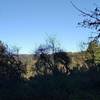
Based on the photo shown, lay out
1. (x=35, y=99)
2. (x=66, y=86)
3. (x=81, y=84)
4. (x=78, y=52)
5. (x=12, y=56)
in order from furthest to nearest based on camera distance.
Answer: (x=78, y=52)
(x=12, y=56)
(x=81, y=84)
(x=66, y=86)
(x=35, y=99)

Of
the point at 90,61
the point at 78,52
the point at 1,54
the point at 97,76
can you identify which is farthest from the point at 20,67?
the point at 97,76

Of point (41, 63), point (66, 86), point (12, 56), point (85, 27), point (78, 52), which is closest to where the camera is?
point (85, 27)

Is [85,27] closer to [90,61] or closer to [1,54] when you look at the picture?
[1,54]

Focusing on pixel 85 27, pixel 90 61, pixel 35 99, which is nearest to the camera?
pixel 85 27

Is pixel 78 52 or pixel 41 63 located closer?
pixel 41 63

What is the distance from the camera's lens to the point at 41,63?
289 ft

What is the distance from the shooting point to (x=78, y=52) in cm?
9719

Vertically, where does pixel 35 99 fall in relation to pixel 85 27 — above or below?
below

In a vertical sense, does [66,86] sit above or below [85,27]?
below

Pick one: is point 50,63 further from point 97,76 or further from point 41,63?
point 97,76

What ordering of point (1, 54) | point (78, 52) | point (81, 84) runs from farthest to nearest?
1. point (78, 52)
2. point (1, 54)
3. point (81, 84)

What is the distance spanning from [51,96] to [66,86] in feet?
13.5

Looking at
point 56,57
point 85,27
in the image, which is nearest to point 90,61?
point 56,57

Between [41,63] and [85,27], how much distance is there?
79566 millimetres
